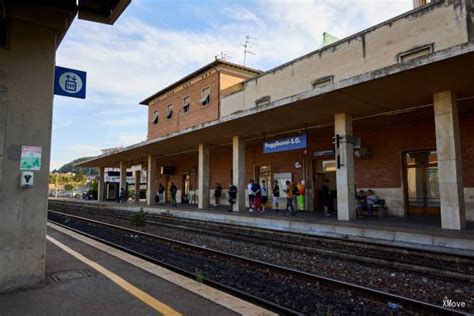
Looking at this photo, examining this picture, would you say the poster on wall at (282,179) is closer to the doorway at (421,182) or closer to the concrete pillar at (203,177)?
the concrete pillar at (203,177)

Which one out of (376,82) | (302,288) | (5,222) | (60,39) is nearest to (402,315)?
(302,288)

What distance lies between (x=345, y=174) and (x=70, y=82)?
10601 millimetres

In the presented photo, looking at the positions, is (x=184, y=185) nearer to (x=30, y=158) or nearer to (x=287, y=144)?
(x=287, y=144)

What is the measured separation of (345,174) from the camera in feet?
46.3

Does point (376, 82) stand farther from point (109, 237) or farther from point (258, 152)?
point (258, 152)

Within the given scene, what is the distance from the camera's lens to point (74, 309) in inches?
171

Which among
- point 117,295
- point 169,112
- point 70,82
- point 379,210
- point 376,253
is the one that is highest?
point 169,112

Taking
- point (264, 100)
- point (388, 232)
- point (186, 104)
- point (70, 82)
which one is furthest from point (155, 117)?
point (70, 82)

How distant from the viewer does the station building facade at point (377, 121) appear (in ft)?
36.8

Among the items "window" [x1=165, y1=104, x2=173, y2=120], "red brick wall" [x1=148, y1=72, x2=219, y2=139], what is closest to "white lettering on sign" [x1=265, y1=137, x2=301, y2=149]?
"red brick wall" [x1=148, y1=72, x2=219, y2=139]

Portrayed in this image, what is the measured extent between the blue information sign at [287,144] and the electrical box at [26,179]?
11873mm

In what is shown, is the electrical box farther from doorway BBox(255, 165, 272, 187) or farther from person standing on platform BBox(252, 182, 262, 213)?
doorway BBox(255, 165, 272, 187)

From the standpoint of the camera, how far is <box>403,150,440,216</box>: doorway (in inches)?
640

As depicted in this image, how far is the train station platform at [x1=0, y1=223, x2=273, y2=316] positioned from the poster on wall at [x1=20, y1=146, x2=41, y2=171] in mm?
1647
